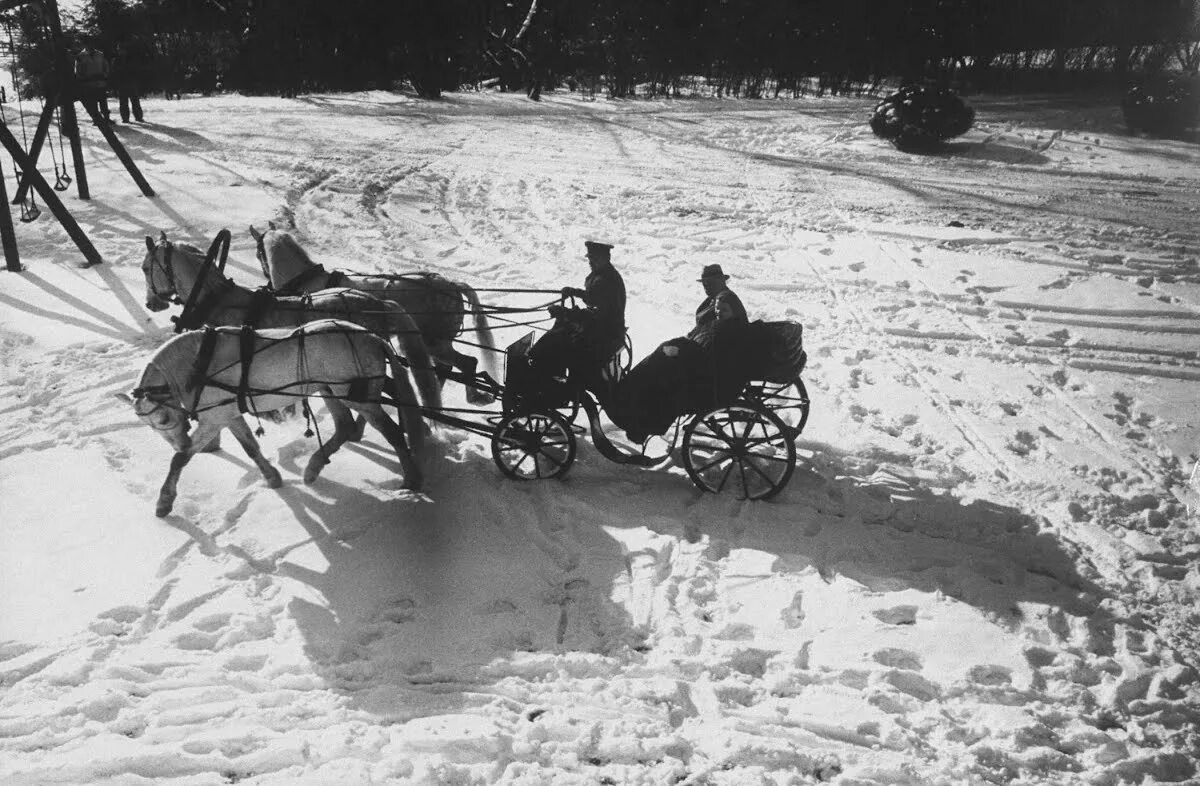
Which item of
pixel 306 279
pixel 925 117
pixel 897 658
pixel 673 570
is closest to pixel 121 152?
pixel 306 279

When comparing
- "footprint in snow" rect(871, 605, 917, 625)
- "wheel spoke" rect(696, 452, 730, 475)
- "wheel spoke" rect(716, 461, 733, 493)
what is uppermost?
"wheel spoke" rect(696, 452, 730, 475)

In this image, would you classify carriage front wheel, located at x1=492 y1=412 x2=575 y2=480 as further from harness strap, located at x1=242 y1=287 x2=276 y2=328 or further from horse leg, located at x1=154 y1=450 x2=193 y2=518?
horse leg, located at x1=154 y1=450 x2=193 y2=518

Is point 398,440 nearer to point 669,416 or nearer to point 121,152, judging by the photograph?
point 669,416

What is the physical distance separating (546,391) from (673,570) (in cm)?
156

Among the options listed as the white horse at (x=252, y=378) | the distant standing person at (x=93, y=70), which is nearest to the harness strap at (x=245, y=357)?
the white horse at (x=252, y=378)

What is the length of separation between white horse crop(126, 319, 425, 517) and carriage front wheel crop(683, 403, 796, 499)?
2091 millimetres

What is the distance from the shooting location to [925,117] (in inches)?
672

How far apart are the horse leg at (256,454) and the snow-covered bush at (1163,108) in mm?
19494

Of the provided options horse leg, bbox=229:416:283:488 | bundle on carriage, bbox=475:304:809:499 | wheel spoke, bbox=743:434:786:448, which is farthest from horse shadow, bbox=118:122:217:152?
wheel spoke, bbox=743:434:786:448

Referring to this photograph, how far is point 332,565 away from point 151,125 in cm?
1724

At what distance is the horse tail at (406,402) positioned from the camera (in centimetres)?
587

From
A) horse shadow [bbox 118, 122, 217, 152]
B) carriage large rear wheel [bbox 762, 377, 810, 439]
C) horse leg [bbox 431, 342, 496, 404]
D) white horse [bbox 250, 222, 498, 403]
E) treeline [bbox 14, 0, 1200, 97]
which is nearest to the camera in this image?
carriage large rear wheel [bbox 762, 377, 810, 439]

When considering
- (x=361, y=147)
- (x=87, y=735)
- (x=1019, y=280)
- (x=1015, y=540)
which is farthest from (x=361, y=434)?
(x=361, y=147)

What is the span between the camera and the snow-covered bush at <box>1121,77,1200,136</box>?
17.8 meters
